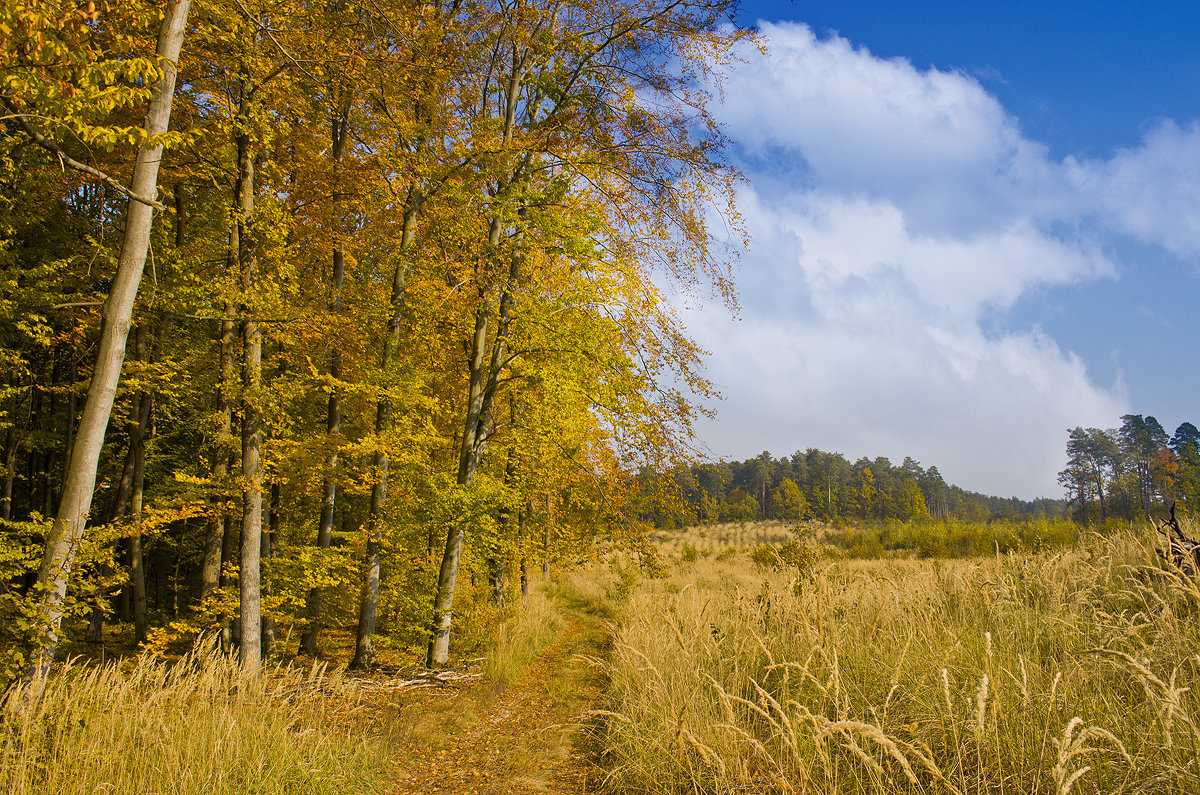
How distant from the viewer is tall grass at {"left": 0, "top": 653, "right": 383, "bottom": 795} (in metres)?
3.47

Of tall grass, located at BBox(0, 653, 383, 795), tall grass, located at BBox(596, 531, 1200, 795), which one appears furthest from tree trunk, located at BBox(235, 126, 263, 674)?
tall grass, located at BBox(596, 531, 1200, 795)

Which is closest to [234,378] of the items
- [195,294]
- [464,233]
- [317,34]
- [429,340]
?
[195,294]

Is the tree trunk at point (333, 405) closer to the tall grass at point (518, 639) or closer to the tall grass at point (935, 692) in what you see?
the tall grass at point (518, 639)

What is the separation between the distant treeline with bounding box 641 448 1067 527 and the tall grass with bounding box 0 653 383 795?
3173 cm

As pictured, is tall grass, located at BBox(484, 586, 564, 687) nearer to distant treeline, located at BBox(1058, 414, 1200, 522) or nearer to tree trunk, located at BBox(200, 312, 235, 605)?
tree trunk, located at BBox(200, 312, 235, 605)

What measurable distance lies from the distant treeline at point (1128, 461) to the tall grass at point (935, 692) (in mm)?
59117

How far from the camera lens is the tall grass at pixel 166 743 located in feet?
11.4

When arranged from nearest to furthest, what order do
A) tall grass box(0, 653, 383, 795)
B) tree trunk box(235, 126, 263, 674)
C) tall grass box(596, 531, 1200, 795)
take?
tall grass box(596, 531, 1200, 795), tall grass box(0, 653, 383, 795), tree trunk box(235, 126, 263, 674)

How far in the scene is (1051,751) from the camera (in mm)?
2742

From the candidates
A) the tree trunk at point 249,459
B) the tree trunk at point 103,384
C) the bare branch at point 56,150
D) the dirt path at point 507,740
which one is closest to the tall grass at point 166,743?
the tree trunk at point 103,384

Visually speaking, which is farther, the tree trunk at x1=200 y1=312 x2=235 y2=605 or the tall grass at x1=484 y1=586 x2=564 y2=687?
the tall grass at x1=484 y1=586 x2=564 y2=687

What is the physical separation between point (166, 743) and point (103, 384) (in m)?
2.99

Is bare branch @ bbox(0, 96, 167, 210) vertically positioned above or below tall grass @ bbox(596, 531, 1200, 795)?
above

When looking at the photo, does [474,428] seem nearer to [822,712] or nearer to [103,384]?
[103,384]
